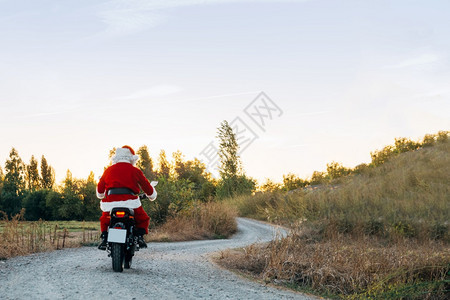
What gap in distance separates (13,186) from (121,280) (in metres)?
58.0

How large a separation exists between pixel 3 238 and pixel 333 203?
13.6 meters

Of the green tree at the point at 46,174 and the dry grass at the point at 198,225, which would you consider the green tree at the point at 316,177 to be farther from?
the green tree at the point at 46,174

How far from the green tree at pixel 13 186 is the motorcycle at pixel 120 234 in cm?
4903

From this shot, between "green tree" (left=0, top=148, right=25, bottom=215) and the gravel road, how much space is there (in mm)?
47001

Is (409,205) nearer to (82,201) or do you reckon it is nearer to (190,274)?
(190,274)

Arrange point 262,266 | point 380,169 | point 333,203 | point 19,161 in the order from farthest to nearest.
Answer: point 19,161, point 380,169, point 333,203, point 262,266

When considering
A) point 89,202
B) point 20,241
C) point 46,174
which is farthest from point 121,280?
point 46,174

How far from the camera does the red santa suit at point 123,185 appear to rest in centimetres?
755

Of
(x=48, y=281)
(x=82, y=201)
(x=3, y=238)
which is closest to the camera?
(x=48, y=281)

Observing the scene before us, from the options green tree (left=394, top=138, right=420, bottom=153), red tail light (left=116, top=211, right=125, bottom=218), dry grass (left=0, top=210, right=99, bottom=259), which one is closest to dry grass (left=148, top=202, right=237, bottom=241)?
dry grass (left=0, top=210, right=99, bottom=259)

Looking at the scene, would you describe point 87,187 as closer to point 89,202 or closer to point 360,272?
point 89,202

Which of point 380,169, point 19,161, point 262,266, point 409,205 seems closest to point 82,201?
point 19,161

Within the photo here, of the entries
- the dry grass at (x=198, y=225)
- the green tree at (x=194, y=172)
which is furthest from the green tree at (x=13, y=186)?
the dry grass at (x=198, y=225)

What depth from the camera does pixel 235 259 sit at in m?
9.63
